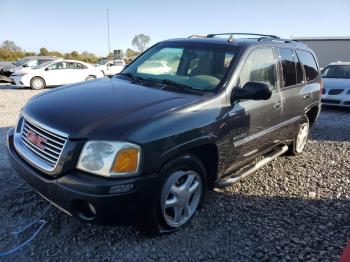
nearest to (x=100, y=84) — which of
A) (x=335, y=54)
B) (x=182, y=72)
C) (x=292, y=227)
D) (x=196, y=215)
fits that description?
(x=182, y=72)

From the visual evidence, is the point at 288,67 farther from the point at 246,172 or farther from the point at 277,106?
the point at 246,172

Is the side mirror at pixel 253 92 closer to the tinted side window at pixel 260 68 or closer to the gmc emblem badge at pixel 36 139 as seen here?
the tinted side window at pixel 260 68

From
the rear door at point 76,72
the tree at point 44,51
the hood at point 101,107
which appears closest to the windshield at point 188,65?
the hood at point 101,107

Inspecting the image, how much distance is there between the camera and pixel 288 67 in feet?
15.8

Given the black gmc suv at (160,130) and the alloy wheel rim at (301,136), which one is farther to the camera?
the alloy wheel rim at (301,136)

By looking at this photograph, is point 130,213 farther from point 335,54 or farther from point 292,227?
point 335,54

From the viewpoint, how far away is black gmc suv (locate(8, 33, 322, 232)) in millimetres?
2717

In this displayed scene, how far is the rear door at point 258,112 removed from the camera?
378 cm

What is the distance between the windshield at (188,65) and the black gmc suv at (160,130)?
0.04 ft

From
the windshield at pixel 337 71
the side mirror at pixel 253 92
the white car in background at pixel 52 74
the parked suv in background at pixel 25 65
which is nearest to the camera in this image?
the side mirror at pixel 253 92

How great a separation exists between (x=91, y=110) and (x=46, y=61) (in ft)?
54.3

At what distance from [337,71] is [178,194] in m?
10.7

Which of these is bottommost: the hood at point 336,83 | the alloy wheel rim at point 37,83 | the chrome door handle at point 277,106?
the alloy wheel rim at point 37,83

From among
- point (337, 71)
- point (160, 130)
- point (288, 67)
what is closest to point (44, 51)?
point (337, 71)
